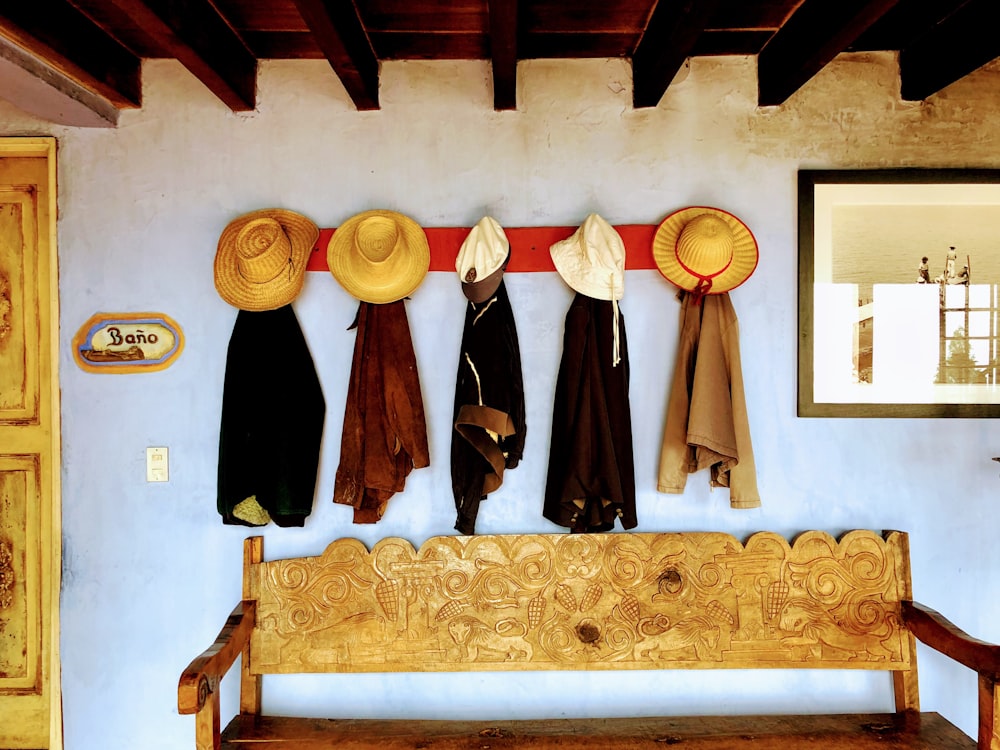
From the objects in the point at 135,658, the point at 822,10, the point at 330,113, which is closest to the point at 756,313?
Result: the point at 822,10

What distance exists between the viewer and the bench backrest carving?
6.66 feet

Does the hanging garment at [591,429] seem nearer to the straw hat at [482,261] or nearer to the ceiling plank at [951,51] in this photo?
the straw hat at [482,261]

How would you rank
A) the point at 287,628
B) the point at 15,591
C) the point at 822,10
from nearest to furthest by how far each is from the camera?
the point at 822,10 < the point at 287,628 < the point at 15,591

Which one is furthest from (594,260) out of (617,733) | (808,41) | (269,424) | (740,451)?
(617,733)

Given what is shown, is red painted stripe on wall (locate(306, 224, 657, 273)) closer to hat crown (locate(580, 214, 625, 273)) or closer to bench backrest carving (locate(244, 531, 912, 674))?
hat crown (locate(580, 214, 625, 273))

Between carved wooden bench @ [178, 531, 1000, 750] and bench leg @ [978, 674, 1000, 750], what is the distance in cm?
26

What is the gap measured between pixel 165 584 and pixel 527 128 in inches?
75.1

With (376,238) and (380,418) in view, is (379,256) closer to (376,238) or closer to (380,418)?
(376,238)

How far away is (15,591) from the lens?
218 cm

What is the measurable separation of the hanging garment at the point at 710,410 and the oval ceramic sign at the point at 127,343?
1.62 m

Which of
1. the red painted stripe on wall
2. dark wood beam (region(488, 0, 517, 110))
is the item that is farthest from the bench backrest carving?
dark wood beam (region(488, 0, 517, 110))

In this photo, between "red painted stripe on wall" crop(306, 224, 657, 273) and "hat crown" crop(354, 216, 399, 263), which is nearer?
"hat crown" crop(354, 216, 399, 263)

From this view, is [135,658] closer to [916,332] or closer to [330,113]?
[330,113]

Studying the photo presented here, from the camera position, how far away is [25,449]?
217 cm
